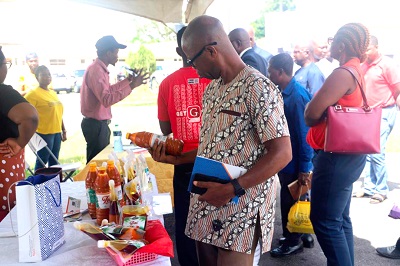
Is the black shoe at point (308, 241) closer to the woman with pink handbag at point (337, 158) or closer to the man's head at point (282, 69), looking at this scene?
the woman with pink handbag at point (337, 158)

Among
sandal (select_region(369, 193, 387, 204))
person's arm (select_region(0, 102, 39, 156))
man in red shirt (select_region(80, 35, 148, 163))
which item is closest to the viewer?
person's arm (select_region(0, 102, 39, 156))

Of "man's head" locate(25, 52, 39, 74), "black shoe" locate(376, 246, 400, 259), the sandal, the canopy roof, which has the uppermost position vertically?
the canopy roof

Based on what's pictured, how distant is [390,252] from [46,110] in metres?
4.45

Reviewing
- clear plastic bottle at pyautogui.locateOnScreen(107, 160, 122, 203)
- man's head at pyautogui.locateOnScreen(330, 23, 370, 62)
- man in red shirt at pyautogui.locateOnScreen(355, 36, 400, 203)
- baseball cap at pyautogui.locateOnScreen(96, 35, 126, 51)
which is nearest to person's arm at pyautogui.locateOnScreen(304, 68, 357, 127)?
man's head at pyautogui.locateOnScreen(330, 23, 370, 62)

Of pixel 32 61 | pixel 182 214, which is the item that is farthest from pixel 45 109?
pixel 182 214

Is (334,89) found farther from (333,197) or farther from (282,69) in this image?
(282,69)

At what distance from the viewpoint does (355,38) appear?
2293 millimetres

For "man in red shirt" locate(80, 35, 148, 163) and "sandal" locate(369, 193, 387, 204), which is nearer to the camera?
"man in red shirt" locate(80, 35, 148, 163)

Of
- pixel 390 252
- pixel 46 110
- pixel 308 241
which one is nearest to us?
pixel 390 252

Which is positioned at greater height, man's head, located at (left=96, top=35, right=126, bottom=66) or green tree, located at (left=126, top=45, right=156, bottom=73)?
green tree, located at (left=126, top=45, right=156, bottom=73)

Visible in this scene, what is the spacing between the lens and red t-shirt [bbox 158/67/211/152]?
2.55 m

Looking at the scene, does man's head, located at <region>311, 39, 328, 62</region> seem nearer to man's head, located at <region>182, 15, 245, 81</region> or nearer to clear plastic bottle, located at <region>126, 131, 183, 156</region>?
clear plastic bottle, located at <region>126, 131, 183, 156</region>

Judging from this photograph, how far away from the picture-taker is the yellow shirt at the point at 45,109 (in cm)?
534

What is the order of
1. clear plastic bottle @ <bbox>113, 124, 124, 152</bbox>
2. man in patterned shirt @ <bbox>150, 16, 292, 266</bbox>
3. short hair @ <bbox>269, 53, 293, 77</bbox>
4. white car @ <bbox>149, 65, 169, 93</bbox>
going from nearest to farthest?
man in patterned shirt @ <bbox>150, 16, 292, 266</bbox>
short hair @ <bbox>269, 53, 293, 77</bbox>
clear plastic bottle @ <bbox>113, 124, 124, 152</bbox>
white car @ <bbox>149, 65, 169, 93</bbox>
